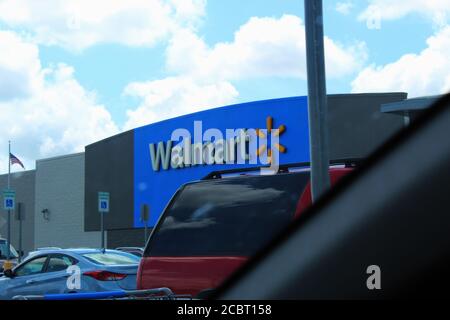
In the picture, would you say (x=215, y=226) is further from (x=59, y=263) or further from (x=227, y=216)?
(x=59, y=263)

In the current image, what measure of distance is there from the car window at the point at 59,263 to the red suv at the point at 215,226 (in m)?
5.21

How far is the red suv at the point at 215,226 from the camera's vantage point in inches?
199

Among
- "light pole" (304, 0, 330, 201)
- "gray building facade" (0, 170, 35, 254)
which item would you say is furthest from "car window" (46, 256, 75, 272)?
"gray building facade" (0, 170, 35, 254)

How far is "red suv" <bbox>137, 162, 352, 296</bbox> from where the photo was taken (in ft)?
16.6

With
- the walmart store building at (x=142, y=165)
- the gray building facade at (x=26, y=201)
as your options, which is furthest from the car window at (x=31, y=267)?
the gray building facade at (x=26, y=201)

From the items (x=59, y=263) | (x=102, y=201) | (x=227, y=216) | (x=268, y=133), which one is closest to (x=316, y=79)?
(x=227, y=216)

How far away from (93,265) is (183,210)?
16.5 feet

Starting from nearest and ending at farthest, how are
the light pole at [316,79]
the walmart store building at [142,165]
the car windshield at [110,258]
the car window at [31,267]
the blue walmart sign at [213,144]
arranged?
the light pole at [316,79] < the car windshield at [110,258] < the car window at [31,267] < the walmart store building at [142,165] < the blue walmart sign at [213,144]

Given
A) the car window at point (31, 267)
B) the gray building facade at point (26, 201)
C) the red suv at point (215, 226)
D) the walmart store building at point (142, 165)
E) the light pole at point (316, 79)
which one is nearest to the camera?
the red suv at point (215, 226)

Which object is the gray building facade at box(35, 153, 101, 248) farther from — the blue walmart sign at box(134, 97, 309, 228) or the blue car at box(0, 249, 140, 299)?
the blue car at box(0, 249, 140, 299)

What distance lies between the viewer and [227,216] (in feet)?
16.9

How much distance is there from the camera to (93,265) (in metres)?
10.2

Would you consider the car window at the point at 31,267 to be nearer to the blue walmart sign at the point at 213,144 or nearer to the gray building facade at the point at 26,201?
the blue walmart sign at the point at 213,144
